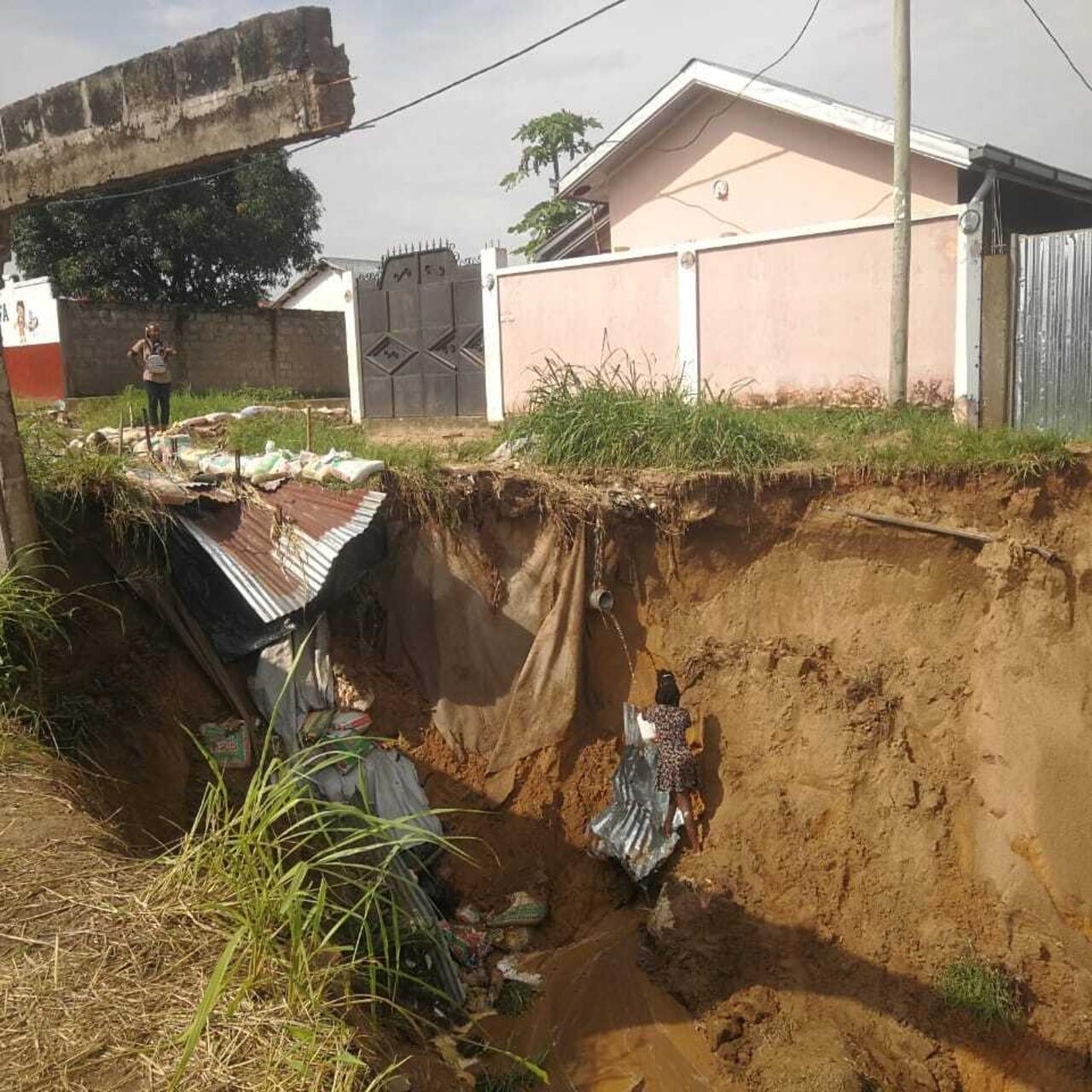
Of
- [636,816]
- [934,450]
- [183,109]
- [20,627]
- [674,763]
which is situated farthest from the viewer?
[934,450]

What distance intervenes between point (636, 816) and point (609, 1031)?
1.28 metres

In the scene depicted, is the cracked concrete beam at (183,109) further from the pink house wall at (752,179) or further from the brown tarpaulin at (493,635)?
the pink house wall at (752,179)

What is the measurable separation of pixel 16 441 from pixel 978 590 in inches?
214

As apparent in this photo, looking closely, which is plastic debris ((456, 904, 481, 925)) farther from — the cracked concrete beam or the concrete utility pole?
the cracked concrete beam

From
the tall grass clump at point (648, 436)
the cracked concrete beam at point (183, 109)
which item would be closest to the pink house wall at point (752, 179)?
the tall grass clump at point (648, 436)

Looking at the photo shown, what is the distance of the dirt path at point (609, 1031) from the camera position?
16.0ft

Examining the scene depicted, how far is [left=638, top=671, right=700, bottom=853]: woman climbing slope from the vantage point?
5.90m

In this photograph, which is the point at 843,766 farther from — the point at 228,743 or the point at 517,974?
the point at 228,743

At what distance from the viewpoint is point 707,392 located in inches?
301

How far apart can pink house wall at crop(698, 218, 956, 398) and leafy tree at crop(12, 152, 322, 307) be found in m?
9.46

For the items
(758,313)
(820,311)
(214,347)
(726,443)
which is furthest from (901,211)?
(214,347)

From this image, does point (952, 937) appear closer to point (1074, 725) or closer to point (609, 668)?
point (1074, 725)

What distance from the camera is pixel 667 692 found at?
19.7 ft

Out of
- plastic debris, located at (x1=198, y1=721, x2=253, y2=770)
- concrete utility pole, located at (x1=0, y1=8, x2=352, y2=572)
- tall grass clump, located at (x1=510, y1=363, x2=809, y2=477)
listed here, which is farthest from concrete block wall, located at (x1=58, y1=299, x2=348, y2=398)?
plastic debris, located at (x1=198, y1=721, x2=253, y2=770)
